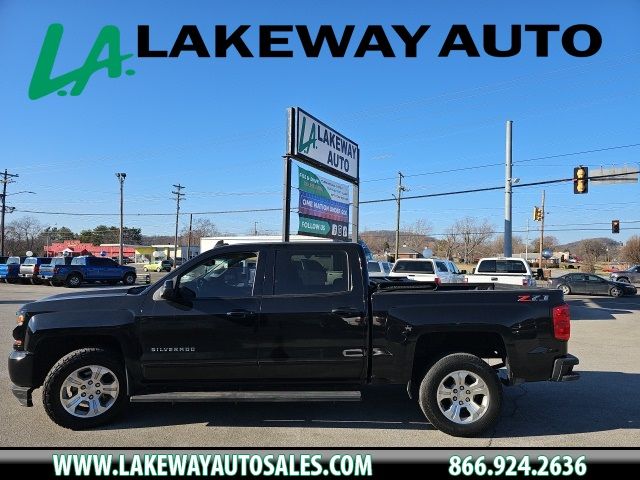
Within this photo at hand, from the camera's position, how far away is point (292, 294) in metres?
5.30

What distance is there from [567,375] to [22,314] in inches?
216

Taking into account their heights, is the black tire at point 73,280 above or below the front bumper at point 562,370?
below

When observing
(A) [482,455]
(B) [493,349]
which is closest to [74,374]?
(A) [482,455]

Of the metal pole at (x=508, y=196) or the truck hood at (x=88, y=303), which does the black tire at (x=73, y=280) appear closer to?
the metal pole at (x=508, y=196)

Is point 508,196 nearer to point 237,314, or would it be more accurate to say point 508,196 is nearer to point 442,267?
point 442,267

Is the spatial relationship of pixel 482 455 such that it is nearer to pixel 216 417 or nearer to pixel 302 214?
pixel 216 417

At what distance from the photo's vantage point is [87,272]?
103ft

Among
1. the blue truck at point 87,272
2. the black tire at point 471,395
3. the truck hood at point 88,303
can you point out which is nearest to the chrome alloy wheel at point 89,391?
the truck hood at point 88,303

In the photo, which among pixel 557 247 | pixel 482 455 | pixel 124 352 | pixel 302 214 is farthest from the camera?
pixel 557 247

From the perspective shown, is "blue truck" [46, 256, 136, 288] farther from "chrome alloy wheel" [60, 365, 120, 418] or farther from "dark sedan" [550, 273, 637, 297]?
"chrome alloy wheel" [60, 365, 120, 418]

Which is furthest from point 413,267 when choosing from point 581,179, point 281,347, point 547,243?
point 547,243

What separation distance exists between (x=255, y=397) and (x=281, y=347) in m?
0.52

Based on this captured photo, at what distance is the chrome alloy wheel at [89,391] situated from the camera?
203 inches

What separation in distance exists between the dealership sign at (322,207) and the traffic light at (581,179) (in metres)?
11.7
